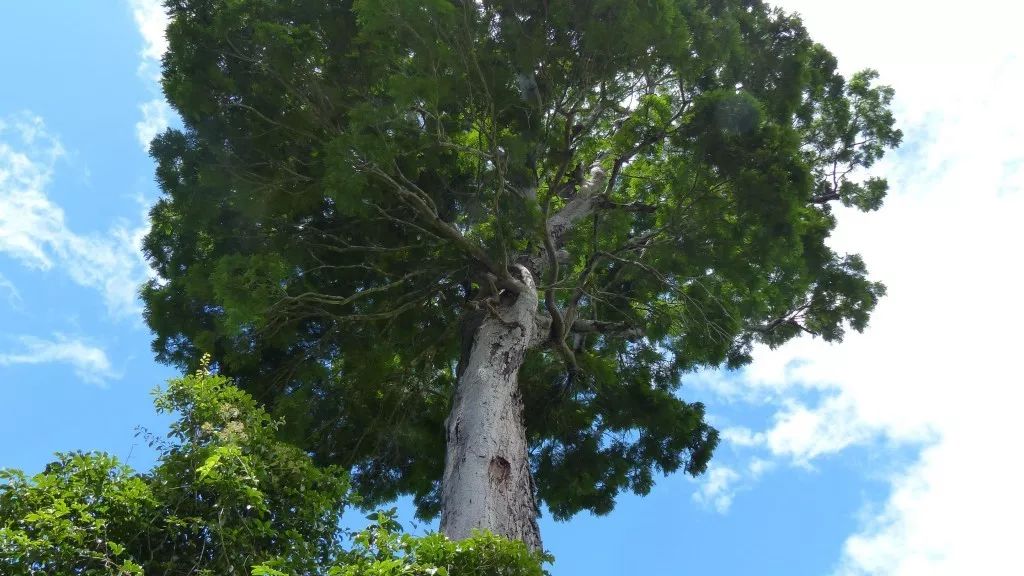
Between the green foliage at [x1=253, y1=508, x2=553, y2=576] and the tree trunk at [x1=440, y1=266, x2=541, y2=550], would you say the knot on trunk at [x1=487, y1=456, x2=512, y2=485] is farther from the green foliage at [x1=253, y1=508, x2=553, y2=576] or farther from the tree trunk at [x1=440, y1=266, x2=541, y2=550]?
the green foliage at [x1=253, y1=508, x2=553, y2=576]

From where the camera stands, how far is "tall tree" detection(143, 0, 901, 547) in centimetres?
698

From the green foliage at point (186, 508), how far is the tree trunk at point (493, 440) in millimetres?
1135

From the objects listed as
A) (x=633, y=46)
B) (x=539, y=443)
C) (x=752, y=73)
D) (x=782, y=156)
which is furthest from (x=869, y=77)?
(x=539, y=443)

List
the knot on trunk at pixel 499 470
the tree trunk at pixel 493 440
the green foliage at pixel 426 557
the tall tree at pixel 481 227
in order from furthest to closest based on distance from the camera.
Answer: the tall tree at pixel 481 227 < the knot on trunk at pixel 499 470 < the tree trunk at pixel 493 440 < the green foliage at pixel 426 557

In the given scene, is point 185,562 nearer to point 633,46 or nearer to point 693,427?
point 633,46

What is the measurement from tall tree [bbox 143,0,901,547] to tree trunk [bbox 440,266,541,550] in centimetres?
3

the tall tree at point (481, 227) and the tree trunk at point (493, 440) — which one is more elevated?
the tall tree at point (481, 227)

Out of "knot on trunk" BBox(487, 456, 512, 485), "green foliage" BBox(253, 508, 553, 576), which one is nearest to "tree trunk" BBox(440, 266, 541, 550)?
"knot on trunk" BBox(487, 456, 512, 485)

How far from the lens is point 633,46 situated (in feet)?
24.2

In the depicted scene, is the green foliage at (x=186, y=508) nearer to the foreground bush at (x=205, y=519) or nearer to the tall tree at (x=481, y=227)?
the foreground bush at (x=205, y=519)

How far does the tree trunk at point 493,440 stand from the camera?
5379mm

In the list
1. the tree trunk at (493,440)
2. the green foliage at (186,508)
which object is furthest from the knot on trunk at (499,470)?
the green foliage at (186,508)

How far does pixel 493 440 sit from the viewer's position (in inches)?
237

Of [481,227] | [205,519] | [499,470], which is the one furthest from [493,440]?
[481,227]
